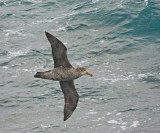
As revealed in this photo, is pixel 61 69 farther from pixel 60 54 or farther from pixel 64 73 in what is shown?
pixel 60 54

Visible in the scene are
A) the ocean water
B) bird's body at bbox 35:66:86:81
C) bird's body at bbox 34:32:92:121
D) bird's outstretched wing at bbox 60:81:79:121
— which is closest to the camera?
bird's body at bbox 34:32:92:121

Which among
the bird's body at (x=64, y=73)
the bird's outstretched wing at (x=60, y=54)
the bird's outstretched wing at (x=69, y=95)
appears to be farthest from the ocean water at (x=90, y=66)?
the bird's outstretched wing at (x=60, y=54)

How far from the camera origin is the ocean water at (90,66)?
27.1m

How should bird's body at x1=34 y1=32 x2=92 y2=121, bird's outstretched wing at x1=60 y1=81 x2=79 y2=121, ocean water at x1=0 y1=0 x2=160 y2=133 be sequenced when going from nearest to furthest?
bird's body at x1=34 y1=32 x2=92 y2=121
bird's outstretched wing at x1=60 y1=81 x2=79 y2=121
ocean water at x1=0 y1=0 x2=160 y2=133

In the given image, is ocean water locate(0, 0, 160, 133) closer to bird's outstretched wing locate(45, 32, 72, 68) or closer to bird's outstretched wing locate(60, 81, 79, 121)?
bird's outstretched wing locate(60, 81, 79, 121)

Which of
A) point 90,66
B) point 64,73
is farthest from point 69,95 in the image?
point 90,66

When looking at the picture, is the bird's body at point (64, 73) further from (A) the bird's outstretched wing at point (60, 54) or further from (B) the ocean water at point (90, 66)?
(B) the ocean water at point (90, 66)

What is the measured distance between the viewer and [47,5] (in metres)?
45.9

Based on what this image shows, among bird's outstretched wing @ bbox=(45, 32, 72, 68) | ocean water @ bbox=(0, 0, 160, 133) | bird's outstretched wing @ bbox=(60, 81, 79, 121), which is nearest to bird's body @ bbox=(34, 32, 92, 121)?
bird's outstretched wing @ bbox=(45, 32, 72, 68)

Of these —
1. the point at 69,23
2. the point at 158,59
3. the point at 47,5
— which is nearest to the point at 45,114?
the point at 158,59

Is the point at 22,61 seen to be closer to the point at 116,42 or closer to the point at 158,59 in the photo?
the point at 116,42

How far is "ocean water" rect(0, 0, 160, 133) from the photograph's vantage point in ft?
88.9

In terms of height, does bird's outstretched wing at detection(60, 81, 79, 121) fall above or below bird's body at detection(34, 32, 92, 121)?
below

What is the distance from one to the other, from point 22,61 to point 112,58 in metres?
9.04
